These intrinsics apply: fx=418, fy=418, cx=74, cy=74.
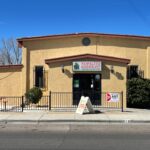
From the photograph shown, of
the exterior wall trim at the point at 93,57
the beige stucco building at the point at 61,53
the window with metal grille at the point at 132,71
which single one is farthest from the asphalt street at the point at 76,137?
the beige stucco building at the point at 61,53

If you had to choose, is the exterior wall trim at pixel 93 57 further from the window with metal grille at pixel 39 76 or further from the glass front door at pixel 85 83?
the window with metal grille at pixel 39 76

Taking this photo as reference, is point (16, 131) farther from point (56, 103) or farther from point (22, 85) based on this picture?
point (22, 85)

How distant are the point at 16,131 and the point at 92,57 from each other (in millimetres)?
12198

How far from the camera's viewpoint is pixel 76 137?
46.3ft

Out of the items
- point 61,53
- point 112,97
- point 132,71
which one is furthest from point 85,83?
point 132,71

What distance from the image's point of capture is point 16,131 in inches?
629

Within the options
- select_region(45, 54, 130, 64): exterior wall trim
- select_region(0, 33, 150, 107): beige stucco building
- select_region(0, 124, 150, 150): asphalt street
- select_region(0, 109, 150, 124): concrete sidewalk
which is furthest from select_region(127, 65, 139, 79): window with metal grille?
select_region(0, 124, 150, 150): asphalt street

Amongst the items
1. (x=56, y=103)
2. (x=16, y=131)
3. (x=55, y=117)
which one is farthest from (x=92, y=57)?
(x=16, y=131)

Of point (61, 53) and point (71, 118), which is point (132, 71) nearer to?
A: point (61, 53)

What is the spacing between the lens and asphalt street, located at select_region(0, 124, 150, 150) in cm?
1195

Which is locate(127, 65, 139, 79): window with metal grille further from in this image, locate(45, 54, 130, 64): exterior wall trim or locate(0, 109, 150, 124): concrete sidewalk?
locate(0, 109, 150, 124): concrete sidewalk

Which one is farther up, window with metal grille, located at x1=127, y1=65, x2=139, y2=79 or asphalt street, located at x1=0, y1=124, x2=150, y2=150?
window with metal grille, located at x1=127, y1=65, x2=139, y2=79

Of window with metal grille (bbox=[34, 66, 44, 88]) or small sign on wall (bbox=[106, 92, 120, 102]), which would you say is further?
window with metal grille (bbox=[34, 66, 44, 88])

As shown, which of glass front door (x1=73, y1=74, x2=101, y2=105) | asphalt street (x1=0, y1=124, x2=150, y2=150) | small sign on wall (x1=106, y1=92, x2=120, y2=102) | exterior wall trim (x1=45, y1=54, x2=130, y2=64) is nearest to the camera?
asphalt street (x1=0, y1=124, x2=150, y2=150)
